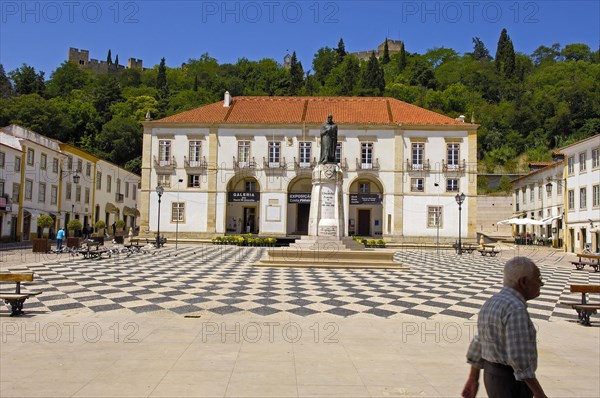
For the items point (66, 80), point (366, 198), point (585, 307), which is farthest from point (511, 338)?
point (66, 80)

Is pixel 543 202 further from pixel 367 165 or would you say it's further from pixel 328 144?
pixel 328 144

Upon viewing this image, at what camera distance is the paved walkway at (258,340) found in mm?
4816

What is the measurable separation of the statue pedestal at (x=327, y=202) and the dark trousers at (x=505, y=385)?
1743 centimetres

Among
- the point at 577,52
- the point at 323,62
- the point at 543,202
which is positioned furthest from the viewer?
the point at 323,62

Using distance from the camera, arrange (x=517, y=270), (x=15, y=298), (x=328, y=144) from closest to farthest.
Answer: (x=517, y=270) → (x=15, y=298) → (x=328, y=144)

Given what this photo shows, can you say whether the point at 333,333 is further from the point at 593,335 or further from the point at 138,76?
the point at 138,76

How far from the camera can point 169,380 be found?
4.85 m

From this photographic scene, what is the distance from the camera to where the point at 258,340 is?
6.70 meters

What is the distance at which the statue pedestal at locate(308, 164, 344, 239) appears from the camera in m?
20.4

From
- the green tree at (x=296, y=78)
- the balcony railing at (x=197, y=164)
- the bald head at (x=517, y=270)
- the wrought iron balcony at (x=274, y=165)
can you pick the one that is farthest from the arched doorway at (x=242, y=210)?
the green tree at (x=296, y=78)

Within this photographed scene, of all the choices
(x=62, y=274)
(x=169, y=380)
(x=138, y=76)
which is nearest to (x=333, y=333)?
(x=169, y=380)

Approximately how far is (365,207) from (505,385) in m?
39.9

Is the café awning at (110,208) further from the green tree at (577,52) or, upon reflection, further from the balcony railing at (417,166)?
the green tree at (577,52)

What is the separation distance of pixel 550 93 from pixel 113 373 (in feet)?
249
